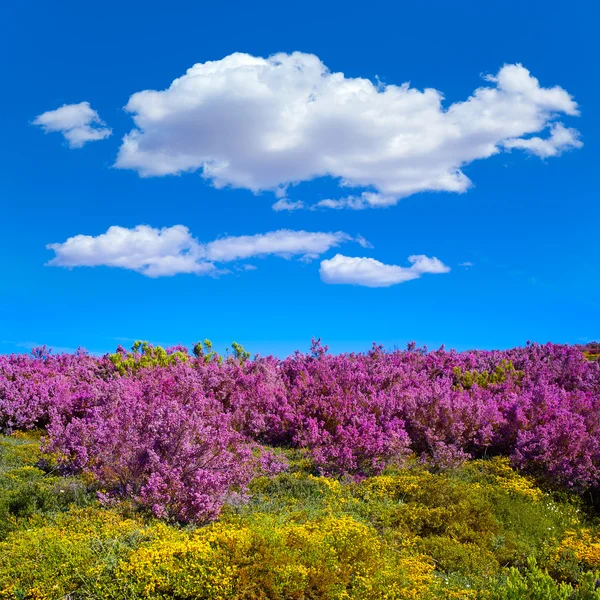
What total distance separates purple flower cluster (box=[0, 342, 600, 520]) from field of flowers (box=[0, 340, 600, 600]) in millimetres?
37

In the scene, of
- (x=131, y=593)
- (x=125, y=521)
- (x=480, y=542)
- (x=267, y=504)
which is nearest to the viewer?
(x=131, y=593)

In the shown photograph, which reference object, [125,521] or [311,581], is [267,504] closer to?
[125,521]

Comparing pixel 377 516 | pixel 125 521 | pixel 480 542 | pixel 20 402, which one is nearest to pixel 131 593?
pixel 125 521

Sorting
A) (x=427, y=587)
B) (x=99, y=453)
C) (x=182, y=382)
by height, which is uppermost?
(x=182, y=382)

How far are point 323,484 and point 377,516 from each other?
124cm

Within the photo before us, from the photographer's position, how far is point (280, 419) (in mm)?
11555

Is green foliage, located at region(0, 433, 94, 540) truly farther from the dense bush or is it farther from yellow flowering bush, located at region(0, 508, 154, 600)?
yellow flowering bush, located at region(0, 508, 154, 600)

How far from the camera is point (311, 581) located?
529 cm

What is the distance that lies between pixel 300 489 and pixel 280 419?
9.80 ft

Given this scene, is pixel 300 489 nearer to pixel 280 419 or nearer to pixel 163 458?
pixel 163 458

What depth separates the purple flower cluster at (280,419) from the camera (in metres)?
7.48

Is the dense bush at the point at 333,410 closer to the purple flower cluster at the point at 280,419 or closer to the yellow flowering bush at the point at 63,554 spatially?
the purple flower cluster at the point at 280,419

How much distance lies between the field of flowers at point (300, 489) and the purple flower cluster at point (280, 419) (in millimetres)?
37

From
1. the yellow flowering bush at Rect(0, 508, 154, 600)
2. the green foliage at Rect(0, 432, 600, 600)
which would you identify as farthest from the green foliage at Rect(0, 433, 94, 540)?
the yellow flowering bush at Rect(0, 508, 154, 600)
